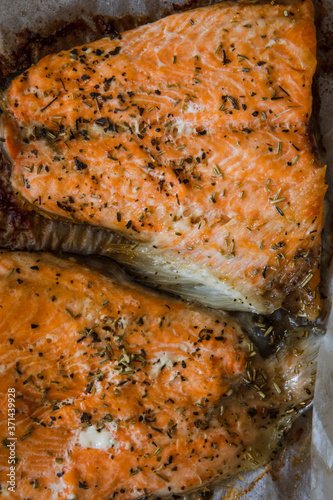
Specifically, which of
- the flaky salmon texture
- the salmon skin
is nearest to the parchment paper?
the flaky salmon texture

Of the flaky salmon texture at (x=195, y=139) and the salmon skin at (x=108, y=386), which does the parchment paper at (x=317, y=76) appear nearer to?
the flaky salmon texture at (x=195, y=139)

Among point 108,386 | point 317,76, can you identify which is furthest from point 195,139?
point 108,386

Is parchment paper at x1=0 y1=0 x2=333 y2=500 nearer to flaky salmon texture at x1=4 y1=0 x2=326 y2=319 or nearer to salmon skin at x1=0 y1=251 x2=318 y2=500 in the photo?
flaky salmon texture at x1=4 y1=0 x2=326 y2=319

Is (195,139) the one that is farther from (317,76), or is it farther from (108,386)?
(108,386)

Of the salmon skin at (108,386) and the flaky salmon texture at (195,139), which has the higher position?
the flaky salmon texture at (195,139)

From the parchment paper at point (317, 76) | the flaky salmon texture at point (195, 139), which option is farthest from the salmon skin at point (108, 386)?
the parchment paper at point (317, 76)

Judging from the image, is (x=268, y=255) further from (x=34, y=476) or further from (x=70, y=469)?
(x=34, y=476)

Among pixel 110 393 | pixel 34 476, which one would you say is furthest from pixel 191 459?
pixel 34 476
